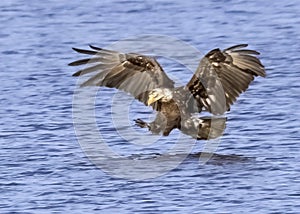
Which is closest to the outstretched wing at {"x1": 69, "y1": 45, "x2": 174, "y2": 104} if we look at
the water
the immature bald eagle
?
the immature bald eagle

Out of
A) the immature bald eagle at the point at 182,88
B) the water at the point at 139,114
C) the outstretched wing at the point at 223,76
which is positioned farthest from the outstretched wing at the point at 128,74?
the water at the point at 139,114

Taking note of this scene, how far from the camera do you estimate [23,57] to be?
14992 mm

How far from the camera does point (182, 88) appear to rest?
10703 mm

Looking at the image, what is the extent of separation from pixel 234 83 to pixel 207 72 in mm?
308

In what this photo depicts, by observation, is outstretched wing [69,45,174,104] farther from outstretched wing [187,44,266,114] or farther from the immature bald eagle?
outstretched wing [187,44,266,114]

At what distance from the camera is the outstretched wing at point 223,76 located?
10416 millimetres

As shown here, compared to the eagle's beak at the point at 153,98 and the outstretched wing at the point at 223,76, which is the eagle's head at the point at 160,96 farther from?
the outstretched wing at the point at 223,76

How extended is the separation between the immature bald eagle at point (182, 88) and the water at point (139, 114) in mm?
408

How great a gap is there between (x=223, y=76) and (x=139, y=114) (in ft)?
7.16

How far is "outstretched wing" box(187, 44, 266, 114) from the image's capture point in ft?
34.2

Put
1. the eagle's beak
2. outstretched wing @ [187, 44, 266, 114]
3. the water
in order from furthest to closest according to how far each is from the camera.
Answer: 1. the eagle's beak
2. outstretched wing @ [187, 44, 266, 114]
3. the water

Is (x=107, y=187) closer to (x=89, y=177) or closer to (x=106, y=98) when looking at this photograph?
(x=89, y=177)

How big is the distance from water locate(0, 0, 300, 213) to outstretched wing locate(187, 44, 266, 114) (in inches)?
22.9

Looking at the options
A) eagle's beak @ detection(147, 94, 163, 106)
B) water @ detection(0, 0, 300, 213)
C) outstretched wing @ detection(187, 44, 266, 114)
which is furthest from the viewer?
eagle's beak @ detection(147, 94, 163, 106)
